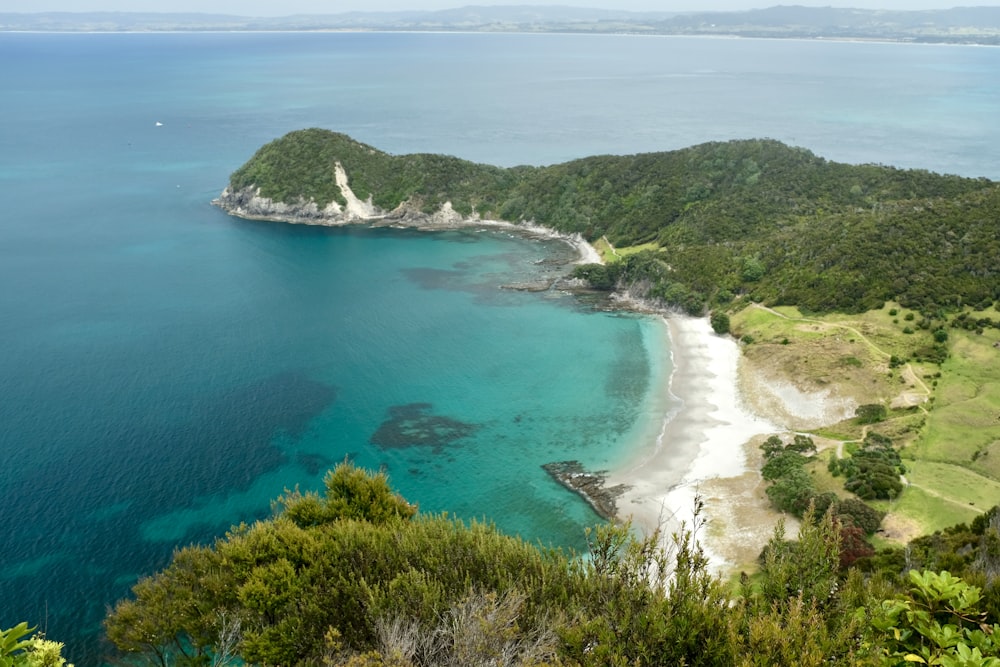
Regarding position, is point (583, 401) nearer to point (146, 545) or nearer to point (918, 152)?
point (146, 545)

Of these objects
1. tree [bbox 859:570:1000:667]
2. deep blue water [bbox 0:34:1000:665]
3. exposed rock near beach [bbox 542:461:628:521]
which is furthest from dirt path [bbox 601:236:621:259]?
tree [bbox 859:570:1000:667]

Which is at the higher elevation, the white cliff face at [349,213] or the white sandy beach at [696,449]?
the white cliff face at [349,213]

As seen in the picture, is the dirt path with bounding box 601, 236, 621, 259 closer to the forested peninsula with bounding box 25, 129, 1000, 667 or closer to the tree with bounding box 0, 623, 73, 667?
the forested peninsula with bounding box 25, 129, 1000, 667

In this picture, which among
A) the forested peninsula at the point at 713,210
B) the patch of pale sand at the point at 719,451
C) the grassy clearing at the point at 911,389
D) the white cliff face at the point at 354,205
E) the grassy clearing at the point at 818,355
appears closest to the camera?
the grassy clearing at the point at 911,389

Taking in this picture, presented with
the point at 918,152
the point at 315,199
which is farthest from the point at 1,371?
the point at 918,152

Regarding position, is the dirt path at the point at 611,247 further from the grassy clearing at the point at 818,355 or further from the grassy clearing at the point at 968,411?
the grassy clearing at the point at 968,411

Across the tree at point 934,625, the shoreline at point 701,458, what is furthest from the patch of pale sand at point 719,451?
the tree at point 934,625

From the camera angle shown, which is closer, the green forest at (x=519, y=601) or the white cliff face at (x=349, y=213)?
the green forest at (x=519, y=601)
